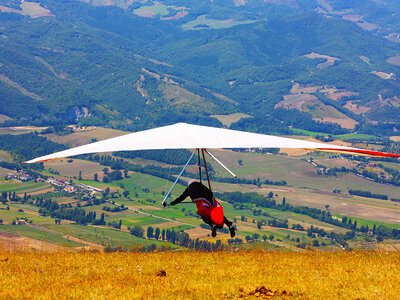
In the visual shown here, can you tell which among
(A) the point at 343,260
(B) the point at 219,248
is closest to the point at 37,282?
(B) the point at 219,248

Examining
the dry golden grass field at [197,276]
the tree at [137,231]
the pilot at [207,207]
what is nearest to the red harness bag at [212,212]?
the pilot at [207,207]

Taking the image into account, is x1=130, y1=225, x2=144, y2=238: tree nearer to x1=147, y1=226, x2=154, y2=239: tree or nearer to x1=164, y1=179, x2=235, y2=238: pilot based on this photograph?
x1=147, y1=226, x2=154, y2=239: tree

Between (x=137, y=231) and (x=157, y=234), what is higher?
(x=157, y=234)

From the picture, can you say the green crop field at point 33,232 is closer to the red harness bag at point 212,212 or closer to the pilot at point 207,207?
the pilot at point 207,207

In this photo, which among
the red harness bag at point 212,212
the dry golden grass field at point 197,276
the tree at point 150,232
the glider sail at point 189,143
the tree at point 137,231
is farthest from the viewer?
the tree at point 137,231

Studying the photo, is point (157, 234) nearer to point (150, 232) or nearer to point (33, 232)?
point (150, 232)

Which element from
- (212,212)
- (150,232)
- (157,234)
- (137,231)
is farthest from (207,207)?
(137,231)
